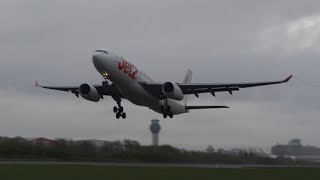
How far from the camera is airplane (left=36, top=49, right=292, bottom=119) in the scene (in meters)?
53.7

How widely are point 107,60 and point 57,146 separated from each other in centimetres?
1377

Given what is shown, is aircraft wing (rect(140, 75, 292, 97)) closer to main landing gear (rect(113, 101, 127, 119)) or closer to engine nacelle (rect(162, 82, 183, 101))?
engine nacelle (rect(162, 82, 183, 101))

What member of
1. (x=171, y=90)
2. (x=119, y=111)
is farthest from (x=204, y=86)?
(x=119, y=111)

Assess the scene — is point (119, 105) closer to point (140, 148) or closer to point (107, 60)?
point (140, 148)

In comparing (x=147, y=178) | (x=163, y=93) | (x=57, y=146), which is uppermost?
(x=163, y=93)

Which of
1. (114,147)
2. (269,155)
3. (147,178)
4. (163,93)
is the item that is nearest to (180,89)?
(163,93)

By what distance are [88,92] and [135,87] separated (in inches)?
198

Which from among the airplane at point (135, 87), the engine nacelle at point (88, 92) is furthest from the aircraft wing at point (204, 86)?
the engine nacelle at point (88, 92)

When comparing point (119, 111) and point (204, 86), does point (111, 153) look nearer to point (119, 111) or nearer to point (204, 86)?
point (119, 111)

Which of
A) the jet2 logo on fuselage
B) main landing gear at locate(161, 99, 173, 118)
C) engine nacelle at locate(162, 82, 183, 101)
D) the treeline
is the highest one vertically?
the jet2 logo on fuselage

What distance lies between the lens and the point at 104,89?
59.9 m

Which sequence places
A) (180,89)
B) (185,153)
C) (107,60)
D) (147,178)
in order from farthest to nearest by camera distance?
(185,153), (180,89), (107,60), (147,178)

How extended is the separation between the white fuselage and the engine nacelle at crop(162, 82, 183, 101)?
91.2 inches

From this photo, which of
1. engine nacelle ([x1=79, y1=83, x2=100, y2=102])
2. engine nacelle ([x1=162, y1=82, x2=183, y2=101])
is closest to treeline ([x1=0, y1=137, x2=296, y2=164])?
engine nacelle ([x1=79, y1=83, x2=100, y2=102])
